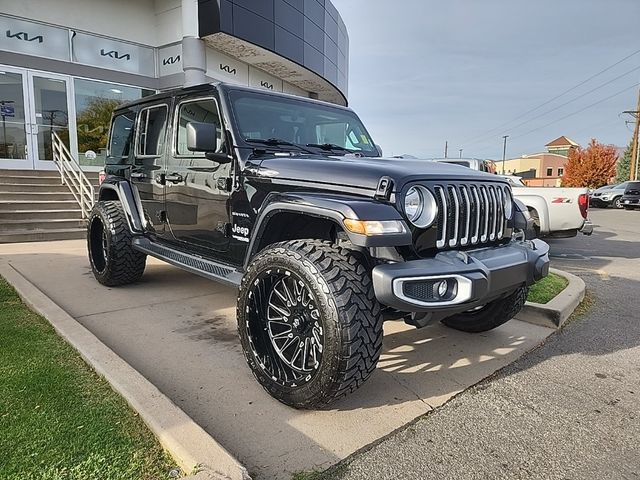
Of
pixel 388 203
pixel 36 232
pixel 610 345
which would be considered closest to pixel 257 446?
pixel 388 203

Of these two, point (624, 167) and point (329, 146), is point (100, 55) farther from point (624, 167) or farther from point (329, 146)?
point (624, 167)

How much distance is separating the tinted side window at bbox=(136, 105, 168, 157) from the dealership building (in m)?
8.29

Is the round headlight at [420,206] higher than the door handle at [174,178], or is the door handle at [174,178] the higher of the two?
the door handle at [174,178]

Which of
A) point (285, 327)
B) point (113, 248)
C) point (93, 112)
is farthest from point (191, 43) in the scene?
point (285, 327)

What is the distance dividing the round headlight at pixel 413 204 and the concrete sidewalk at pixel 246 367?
1125 mm

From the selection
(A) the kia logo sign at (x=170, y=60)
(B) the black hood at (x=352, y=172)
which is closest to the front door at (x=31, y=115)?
(A) the kia logo sign at (x=170, y=60)

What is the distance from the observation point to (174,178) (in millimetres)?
4133

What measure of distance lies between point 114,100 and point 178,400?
12.4m

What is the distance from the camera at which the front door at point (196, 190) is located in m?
3.62

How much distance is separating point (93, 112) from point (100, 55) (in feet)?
5.02

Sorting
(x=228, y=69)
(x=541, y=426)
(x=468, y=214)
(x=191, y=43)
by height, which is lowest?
(x=541, y=426)

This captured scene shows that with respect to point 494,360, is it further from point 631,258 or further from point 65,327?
point 631,258

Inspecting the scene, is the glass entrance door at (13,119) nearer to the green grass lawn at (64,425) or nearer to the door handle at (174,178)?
the door handle at (174,178)

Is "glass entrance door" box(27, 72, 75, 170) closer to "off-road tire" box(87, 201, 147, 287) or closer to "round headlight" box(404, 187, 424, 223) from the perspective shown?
"off-road tire" box(87, 201, 147, 287)
